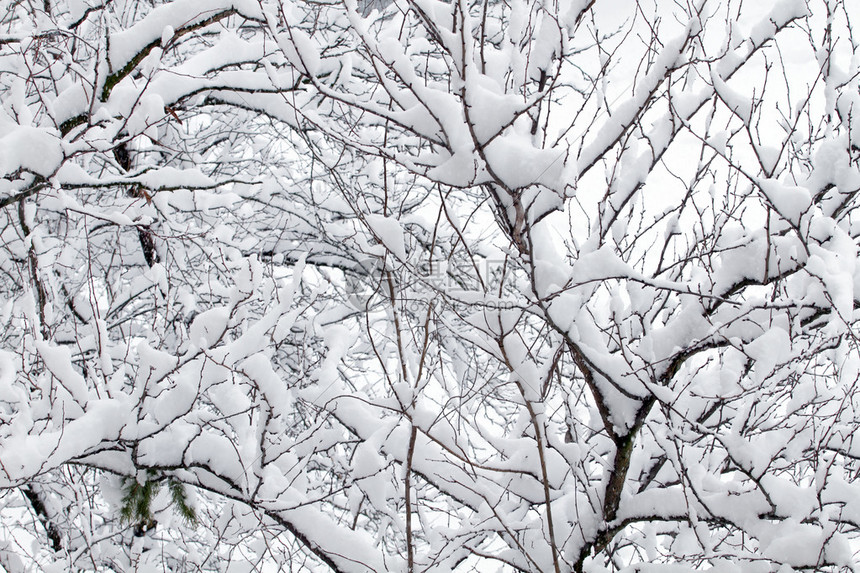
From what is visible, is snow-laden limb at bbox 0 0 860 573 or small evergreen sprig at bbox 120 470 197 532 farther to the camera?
small evergreen sprig at bbox 120 470 197 532

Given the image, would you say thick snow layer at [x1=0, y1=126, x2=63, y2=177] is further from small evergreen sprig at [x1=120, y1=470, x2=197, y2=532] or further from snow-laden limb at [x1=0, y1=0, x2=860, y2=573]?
small evergreen sprig at [x1=120, y1=470, x2=197, y2=532]

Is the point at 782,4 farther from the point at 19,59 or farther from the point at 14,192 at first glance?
the point at 19,59

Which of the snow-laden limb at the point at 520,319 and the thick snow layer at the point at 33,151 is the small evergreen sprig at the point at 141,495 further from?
the thick snow layer at the point at 33,151

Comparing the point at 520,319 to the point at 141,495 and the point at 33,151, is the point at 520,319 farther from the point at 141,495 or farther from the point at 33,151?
the point at 33,151

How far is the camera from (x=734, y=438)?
1.69 m

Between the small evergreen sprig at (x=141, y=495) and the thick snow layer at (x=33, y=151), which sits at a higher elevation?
the thick snow layer at (x=33, y=151)

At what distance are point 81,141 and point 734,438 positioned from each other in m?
2.32

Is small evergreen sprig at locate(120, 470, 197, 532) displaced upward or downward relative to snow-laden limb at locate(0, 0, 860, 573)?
downward

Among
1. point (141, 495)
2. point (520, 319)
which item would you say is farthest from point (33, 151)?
point (520, 319)

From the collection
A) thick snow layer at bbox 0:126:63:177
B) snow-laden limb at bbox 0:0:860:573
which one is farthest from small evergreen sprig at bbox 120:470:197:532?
thick snow layer at bbox 0:126:63:177

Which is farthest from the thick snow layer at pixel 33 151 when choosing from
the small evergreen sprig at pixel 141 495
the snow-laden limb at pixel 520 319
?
the small evergreen sprig at pixel 141 495

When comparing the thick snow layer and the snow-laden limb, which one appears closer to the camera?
the snow-laden limb

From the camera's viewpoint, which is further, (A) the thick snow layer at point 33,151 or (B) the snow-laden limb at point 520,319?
(A) the thick snow layer at point 33,151

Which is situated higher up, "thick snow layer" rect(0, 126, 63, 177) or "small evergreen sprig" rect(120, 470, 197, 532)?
"thick snow layer" rect(0, 126, 63, 177)
